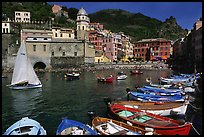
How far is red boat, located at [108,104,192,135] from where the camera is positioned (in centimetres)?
1420

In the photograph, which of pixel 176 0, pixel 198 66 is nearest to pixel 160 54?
pixel 198 66

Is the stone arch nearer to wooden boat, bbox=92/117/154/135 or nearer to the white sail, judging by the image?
the white sail

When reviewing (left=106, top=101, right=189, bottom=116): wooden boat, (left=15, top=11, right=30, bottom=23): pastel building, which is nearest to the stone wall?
(left=15, top=11, right=30, bottom=23): pastel building

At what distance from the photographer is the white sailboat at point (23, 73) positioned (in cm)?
3512

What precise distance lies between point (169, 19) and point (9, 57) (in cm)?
10628

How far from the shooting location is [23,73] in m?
36.1

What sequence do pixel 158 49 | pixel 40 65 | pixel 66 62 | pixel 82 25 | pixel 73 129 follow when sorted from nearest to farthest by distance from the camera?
pixel 73 129
pixel 40 65
pixel 66 62
pixel 82 25
pixel 158 49

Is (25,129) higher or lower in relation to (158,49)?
lower

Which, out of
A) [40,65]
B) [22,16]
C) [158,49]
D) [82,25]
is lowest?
[40,65]

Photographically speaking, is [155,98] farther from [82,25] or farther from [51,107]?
[82,25]

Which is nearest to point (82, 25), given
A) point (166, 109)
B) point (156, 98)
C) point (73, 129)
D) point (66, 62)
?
point (66, 62)

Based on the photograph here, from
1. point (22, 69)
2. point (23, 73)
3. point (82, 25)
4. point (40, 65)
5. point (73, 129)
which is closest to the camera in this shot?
point (73, 129)

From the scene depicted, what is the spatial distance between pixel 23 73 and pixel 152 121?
2542 cm

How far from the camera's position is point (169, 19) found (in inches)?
5861
